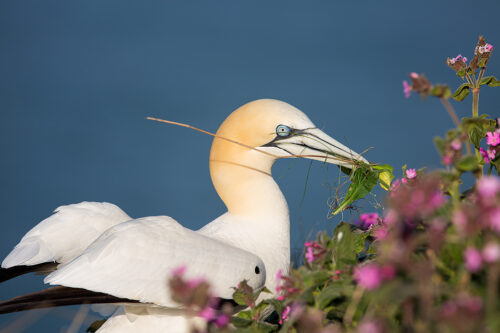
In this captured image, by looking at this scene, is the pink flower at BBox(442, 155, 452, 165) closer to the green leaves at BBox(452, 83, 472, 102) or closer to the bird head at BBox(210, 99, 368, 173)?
the green leaves at BBox(452, 83, 472, 102)

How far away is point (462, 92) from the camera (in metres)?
4.31

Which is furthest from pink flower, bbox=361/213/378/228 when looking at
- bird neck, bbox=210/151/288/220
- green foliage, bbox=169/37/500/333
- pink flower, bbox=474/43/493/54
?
pink flower, bbox=474/43/493/54

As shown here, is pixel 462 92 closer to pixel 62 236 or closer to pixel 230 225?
pixel 230 225

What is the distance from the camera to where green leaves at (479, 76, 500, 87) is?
415 cm

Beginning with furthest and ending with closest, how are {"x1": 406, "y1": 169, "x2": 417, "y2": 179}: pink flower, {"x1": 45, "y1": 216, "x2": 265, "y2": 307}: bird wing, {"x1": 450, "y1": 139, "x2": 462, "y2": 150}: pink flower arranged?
{"x1": 406, "y1": 169, "x2": 417, "y2": 179}: pink flower, {"x1": 45, "y1": 216, "x2": 265, "y2": 307}: bird wing, {"x1": 450, "y1": 139, "x2": 462, "y2": 150}: pink flower

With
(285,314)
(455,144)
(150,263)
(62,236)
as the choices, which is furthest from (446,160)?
(62,236)

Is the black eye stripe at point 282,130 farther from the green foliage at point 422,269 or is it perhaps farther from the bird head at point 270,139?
the green foliage at point 422,269

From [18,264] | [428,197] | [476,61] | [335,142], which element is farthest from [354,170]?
[428,197]

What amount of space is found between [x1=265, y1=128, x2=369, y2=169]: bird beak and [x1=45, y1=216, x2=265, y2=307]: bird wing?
1.18 metres

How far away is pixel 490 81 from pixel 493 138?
77cm

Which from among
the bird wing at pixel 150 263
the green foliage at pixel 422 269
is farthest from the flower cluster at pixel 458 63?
the bird wing at pixel 150 263

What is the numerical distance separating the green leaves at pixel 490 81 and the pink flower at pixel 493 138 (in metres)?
0.62

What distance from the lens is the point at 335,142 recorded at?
507cm

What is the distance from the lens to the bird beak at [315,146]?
16.4 feet
